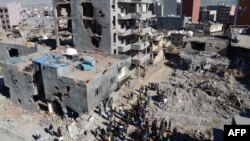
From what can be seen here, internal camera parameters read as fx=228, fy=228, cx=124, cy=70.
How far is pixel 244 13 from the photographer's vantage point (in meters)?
69.7

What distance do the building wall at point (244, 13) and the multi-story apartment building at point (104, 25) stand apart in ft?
134

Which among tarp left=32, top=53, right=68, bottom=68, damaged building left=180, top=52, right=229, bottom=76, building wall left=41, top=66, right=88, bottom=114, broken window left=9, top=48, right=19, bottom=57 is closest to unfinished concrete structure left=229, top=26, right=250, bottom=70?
damaged building left=180, top=52, right=229, bottom=76

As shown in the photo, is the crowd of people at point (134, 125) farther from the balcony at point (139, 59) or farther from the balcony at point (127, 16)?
the balcony at point (127, 16)

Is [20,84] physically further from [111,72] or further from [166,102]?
[166,102]

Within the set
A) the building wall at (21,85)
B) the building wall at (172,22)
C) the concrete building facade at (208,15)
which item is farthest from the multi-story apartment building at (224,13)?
the building wall at (21,85)

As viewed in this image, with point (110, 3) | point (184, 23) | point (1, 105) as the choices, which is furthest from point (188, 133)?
point (184, 23)

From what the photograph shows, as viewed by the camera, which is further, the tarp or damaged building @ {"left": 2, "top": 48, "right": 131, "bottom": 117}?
the tarp

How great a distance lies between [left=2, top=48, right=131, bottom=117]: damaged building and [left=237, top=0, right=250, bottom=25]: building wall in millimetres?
51151

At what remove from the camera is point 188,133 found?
27516 millimetres

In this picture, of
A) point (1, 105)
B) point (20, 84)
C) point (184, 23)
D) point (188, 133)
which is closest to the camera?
point (188, 133)

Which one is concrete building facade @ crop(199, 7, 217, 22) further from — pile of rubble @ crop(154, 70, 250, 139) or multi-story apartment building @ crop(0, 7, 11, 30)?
multi-story apartment building @ crop(0, 7, 11, 30)

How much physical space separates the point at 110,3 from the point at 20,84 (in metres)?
18.1

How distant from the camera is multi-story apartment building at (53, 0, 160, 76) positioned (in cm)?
3775

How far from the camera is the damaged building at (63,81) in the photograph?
90.2 ft
